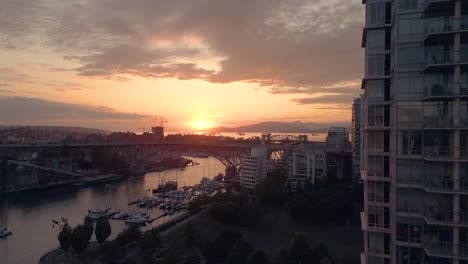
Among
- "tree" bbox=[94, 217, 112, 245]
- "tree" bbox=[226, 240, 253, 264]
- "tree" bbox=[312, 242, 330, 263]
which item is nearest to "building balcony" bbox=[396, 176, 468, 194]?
"tree" bbox=[312, 242, 330, 263]

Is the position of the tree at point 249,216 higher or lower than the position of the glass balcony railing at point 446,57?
lower

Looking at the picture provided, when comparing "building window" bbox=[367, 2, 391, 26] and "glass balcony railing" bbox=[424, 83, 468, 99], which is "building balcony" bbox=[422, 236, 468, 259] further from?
"building window" bbox=[367, 2, 391, 26]

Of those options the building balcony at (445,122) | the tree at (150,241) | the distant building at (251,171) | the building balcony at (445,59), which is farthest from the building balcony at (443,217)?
the distant building at (251,171)

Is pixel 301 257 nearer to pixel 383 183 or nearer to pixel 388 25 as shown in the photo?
pixel 383 183

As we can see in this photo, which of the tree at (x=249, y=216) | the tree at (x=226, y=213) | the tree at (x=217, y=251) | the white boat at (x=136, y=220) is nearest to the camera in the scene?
the tree at (x=217, y=251)

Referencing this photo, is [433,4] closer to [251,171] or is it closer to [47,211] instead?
[47,211]

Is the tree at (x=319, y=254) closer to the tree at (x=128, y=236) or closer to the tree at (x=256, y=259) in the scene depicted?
the tree at (x=256, y=259)

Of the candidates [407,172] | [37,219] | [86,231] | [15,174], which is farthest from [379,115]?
[15,174]
